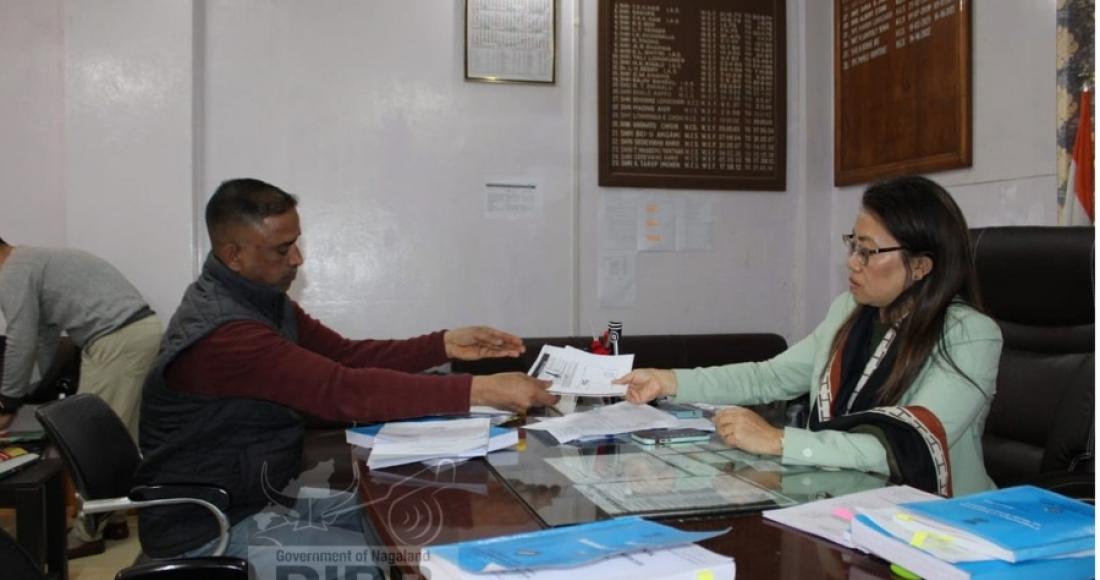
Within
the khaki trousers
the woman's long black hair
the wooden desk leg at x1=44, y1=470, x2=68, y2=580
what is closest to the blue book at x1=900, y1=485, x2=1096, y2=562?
the woman's long black hair

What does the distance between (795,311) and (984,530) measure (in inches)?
131

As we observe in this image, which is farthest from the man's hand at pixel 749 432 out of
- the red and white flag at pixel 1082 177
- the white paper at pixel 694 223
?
the white paper at pixel 694 223

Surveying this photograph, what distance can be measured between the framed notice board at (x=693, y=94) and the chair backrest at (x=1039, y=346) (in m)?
1.93

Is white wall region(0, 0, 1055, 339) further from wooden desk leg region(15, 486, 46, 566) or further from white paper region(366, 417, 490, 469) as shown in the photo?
white paper region(366, 417, 490, 469)

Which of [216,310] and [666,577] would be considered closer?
[666,577]

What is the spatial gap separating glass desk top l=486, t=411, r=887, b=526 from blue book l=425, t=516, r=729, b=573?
0.17m

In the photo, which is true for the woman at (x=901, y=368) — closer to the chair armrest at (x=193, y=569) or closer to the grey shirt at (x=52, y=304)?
the chair armrest at (x=193, y=569)

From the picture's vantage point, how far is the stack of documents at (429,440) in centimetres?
150

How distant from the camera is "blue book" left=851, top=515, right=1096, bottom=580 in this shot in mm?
846

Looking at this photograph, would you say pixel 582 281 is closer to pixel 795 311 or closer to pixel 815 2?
pixel 795 311

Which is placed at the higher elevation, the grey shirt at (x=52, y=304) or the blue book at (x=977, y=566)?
the grey shirt at (x=52, y=304)

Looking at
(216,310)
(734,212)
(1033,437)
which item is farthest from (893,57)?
(216,310)

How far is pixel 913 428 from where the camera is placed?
1407mm

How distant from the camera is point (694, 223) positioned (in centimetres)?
396
